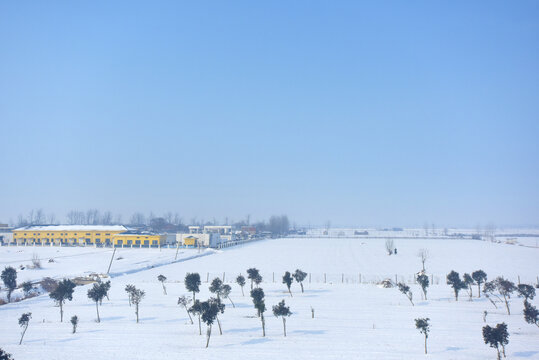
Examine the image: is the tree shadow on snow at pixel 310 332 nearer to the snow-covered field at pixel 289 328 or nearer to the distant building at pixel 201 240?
the snow-covered field at pixel 289 328

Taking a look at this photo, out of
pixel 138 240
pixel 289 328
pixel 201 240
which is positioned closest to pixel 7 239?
pixel 138 240

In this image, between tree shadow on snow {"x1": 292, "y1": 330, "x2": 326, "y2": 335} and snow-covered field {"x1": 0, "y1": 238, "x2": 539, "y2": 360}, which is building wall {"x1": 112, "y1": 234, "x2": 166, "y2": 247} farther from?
tree shadow on snow {"x1": 292, "y1": 330, "x2": 326, "y2": 335}

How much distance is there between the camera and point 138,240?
82125 millimetres

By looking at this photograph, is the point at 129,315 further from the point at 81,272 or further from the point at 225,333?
the point at 81,272

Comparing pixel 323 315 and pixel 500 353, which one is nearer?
pixel 500 353

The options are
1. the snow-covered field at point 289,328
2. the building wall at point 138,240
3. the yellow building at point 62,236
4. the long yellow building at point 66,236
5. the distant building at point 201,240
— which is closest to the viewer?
the snow-covered field at point 289,328

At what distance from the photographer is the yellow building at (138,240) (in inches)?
3179

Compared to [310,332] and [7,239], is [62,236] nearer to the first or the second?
[7,239]

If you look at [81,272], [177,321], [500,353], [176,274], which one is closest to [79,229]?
[81,272]

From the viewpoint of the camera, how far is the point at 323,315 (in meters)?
22.5

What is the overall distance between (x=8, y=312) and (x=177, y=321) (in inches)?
456

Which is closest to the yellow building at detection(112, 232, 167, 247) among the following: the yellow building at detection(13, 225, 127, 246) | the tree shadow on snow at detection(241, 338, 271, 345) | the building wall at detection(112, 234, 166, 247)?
the building wall at detection(112, 234, 166, 247)

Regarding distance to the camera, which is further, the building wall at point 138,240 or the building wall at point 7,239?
the building wall at point 7,239

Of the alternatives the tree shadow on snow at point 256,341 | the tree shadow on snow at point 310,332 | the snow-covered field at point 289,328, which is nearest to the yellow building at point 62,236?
the snow-covered field at point 289,328
